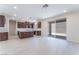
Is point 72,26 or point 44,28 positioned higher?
point 72,26

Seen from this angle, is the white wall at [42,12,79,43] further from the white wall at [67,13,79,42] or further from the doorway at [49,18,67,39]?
the doorway at [49,18,67,39]

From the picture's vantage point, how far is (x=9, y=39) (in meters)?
5.99

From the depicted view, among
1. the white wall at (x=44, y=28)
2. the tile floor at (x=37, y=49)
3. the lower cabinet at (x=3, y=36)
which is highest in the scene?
the white wall at (x=44, y=28)

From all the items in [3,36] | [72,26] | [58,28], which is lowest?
[3,36]

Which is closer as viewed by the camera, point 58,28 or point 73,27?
point 73,27

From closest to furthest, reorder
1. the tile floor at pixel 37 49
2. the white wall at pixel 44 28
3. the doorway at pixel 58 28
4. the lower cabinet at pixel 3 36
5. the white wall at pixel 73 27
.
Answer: the tile floor at pixel 37 49
the lower cabinet at pixel 3 36
the white wall at pixel 73 27
the doorway at pixel 58 28
the white wall at pixel 44 28

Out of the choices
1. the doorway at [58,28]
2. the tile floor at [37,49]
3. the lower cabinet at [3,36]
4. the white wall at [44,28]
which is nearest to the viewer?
the tile floor at [37,49]

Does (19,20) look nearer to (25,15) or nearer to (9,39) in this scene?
(25,15)

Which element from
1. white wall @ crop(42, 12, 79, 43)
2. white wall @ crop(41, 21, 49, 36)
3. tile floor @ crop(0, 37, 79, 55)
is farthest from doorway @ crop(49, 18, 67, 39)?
tile floor @ crop(0, 37, 79, 55)

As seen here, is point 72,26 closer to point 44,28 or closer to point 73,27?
point 73,27

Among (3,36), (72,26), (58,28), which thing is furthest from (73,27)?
(3,36)

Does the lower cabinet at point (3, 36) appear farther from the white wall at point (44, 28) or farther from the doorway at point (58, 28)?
the doorway at point (58, 28)

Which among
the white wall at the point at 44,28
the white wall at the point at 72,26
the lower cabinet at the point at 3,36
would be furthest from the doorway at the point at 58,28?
the lower cabinet at the point at 3,36
